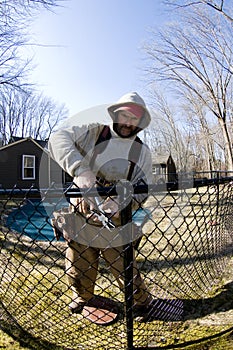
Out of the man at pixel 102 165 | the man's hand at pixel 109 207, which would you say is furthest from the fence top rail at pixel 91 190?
the man at pixel 102 165

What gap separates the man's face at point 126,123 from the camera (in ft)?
5.29

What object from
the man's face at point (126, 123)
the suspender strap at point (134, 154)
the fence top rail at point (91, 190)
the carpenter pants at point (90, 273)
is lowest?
the carpenter pants at point (90, 273)

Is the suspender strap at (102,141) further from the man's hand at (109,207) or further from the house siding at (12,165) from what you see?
the house siding at (12,165)

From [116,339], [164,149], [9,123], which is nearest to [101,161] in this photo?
[116,339]

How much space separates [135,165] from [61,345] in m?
1.07

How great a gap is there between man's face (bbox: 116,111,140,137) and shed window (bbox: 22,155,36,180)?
43.2 feet

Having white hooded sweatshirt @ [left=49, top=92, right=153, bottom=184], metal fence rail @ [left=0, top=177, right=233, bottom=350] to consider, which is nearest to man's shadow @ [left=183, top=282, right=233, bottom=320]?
metal fence rail @ [left=0, top=177, right=233, bottom=350]

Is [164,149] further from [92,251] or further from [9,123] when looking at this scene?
[9,123]

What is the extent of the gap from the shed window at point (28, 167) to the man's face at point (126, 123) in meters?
13.2

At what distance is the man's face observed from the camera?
1613 mm

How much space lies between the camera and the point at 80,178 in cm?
141

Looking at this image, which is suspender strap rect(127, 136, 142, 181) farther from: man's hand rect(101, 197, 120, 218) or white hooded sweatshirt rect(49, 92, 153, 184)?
man's hand rect(101, 197, 120, 218)

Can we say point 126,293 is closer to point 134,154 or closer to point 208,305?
point 208,305

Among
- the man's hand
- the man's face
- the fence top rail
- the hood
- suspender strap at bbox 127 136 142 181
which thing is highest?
the hood
